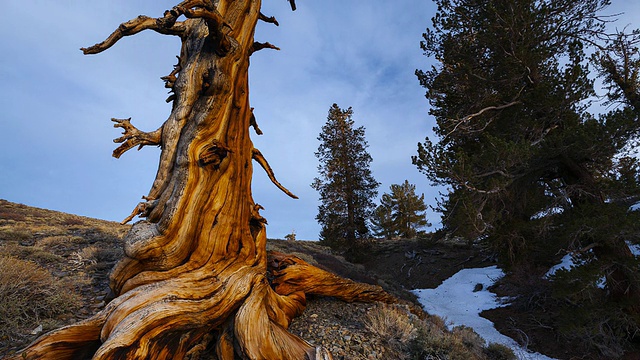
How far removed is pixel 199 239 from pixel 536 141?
8.84 m

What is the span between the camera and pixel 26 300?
4.70m

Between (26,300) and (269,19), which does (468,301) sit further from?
(26,300)

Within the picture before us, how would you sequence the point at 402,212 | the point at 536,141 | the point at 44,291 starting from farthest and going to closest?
the point at 402,212 < the point at 536,141 < the point at 44,291

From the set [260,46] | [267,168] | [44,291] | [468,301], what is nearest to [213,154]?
[267,168]

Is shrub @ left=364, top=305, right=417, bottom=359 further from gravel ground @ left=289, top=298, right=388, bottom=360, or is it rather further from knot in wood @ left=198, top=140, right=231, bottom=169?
knot in wood @ left=198, top=140, right=231, bottom=169

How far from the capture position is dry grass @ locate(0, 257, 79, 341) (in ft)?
14.0

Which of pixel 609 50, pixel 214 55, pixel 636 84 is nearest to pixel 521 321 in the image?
pixel 636 84

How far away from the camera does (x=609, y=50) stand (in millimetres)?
9141

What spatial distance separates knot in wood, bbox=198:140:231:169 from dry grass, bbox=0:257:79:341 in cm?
302

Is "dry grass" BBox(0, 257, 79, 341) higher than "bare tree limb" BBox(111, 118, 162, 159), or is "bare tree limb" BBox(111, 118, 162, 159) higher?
"bare tree limb" BBox(111, 118, 162, 159)

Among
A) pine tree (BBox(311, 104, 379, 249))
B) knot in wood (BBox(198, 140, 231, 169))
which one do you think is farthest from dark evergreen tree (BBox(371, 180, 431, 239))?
knot in wood (BBox(198, 140, 231, 169))

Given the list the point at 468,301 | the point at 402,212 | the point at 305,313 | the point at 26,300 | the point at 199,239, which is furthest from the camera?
the point at 402,212

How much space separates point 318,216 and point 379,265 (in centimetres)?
482

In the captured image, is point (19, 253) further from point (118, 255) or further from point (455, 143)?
point (455, 143)
